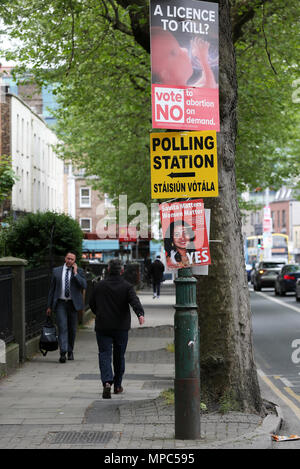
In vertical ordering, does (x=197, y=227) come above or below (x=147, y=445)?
above

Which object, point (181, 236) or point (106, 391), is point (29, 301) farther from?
point (181, 236)

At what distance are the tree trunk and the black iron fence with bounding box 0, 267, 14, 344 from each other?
14.3ft

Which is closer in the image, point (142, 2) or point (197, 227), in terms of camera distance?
point (197, 227)

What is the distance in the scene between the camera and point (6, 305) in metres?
13.7

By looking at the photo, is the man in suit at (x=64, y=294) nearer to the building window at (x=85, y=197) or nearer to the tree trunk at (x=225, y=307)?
the tree trunk at (x=225, y=307)

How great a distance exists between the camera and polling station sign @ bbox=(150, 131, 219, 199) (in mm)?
8242

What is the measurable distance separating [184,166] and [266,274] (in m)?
43.2

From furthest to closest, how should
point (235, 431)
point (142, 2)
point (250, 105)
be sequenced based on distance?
point (250, 105), point (142, 2), point (235, 431)

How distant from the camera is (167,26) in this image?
27.4 ft
